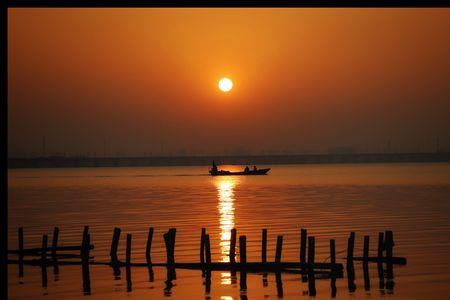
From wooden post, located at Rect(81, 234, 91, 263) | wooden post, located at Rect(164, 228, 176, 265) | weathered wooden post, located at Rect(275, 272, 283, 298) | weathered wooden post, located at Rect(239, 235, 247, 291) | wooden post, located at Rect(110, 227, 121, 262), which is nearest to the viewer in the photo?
weathered wooden post, located at Rect(275, 272, 283, 298)

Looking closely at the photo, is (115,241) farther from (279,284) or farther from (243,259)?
(279,284)

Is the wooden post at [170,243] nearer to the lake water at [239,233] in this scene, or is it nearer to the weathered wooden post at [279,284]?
the lake water at [239,233]

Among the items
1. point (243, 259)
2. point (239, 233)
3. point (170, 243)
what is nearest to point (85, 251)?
point (170, 243)

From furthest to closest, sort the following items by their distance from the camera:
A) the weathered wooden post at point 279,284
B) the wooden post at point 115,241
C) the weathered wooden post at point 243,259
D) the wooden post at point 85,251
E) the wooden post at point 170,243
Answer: the wooden post at point 115,241 < the wooden post at point 85,251 < the wooden post at point 170,243 < the weathered wooden post at point 243,259 < the weathered wooden post at point 279,284

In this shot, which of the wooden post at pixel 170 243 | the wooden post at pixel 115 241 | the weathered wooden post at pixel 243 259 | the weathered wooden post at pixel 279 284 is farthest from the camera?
the wooden post at pixel 115 241

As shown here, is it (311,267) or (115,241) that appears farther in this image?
(115,241)

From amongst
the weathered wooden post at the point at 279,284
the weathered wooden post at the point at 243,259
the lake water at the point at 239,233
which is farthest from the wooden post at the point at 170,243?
the weathered wooden post at the point at 279,284

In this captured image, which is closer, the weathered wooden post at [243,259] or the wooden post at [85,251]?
the weathered wooden post at [243,259]

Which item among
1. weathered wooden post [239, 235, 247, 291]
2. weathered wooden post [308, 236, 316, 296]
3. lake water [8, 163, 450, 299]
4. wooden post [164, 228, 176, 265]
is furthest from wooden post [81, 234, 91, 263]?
weathered wooden post [308, 236, 316, 296]

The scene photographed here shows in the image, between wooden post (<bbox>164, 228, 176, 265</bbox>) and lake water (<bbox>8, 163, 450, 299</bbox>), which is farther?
wooden post (<bbox>164, 228, 176, 265</bbox>)

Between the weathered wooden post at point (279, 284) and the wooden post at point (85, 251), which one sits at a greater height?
the wooden post at point (85, 251)

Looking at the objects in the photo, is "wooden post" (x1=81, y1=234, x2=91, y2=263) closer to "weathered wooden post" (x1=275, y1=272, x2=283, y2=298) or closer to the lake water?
the lake water

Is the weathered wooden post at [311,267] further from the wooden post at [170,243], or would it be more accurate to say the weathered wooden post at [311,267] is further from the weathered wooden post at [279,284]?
the wooden post at [170,243]
